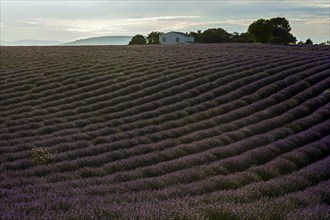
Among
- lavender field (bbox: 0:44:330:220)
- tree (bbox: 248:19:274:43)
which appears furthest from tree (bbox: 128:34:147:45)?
lavender field (bbox: 0:44:330:220)

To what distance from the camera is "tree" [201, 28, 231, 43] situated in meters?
78.5

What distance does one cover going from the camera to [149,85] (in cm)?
2048

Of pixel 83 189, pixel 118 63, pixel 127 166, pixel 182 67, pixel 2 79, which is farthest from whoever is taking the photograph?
pixel 118 63

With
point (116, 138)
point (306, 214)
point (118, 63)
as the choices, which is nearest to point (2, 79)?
point (118, 63)

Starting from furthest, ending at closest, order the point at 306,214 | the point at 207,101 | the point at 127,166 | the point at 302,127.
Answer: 1. the point at 207,101
2. the point at 302,127
3. the point at 127,166
4. the point at 306,214

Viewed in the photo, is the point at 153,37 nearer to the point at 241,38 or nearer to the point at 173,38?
the point at 173,38

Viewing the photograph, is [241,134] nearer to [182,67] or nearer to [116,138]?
[116,138]

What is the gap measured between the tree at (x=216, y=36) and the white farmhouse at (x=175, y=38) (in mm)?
6187

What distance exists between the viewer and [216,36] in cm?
7869

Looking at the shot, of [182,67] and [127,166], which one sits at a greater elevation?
[182,67]

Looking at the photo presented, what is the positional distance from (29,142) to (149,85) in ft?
31.9

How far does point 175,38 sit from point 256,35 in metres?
22.8

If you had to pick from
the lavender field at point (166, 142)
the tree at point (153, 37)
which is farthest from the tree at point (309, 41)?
the lavender field at point (166, 142)

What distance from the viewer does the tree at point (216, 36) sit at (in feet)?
258
